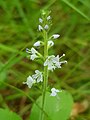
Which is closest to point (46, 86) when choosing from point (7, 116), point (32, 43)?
point (7, 116)

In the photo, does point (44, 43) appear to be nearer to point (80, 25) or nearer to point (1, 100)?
point (1, 100)

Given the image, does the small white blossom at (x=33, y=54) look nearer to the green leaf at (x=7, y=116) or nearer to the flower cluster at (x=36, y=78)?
the flower cluster at (x=36, y=78)

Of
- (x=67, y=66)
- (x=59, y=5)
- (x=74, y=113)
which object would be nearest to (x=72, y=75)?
(x=67, y=66)

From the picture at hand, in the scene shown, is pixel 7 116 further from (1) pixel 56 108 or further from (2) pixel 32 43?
(2) pixel 32 43

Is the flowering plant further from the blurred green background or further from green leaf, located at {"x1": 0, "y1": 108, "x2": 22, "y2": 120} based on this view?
the blurred green background

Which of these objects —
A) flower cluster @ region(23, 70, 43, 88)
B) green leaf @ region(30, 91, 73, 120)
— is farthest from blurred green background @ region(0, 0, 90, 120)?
flower cluster @ region(23, 70, 43, 88)

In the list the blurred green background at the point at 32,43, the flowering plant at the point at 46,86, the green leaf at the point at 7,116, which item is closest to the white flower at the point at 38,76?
the flowering plant at the point at 46,86
